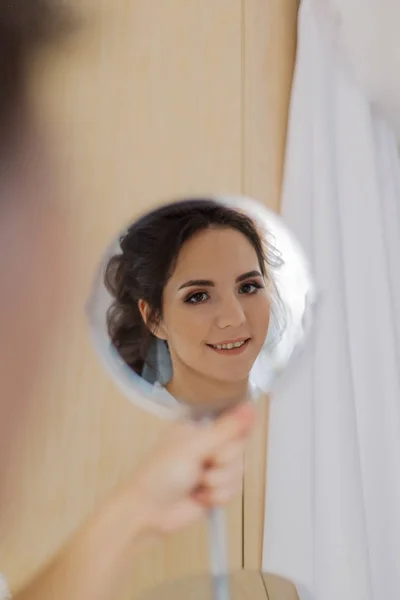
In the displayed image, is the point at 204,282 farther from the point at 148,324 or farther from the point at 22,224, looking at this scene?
the point at 22,224

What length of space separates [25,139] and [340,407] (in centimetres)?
46

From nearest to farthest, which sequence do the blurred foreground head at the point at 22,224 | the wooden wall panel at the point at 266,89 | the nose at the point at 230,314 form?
1. the nose at the point at 230,314
2. the blurred foreground head at the point at 22,224
3. the wooden wall panel at the point at 266,89

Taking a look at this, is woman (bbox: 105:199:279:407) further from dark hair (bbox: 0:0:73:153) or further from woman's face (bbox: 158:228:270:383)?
dark hair (bbox: 0:0:73:153)

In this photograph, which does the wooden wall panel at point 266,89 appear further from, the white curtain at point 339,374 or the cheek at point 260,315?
the cheek at point 260,315

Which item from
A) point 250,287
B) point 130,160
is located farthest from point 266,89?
point 250,287

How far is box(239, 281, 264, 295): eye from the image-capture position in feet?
1.69

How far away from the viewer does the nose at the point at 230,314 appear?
504 mm

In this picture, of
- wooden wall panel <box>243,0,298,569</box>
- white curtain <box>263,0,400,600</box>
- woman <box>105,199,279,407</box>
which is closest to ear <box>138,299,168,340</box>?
woman <box>105,199,279,407</box>

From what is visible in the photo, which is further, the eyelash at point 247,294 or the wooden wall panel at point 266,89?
the wooden wall panel at point 266,89

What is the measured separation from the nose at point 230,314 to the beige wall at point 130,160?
0.13 m

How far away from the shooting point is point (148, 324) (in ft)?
1.70

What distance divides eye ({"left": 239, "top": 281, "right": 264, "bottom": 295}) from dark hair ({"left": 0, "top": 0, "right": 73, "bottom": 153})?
334 millimetres

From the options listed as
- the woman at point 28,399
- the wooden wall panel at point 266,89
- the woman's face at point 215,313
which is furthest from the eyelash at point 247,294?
the wooden wall panel at point 266,89

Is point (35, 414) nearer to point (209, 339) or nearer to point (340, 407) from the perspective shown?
point (209, 339)
